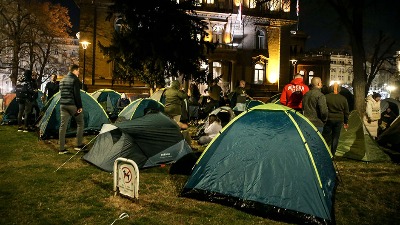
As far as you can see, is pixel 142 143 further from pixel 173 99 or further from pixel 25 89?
pixel 25 89

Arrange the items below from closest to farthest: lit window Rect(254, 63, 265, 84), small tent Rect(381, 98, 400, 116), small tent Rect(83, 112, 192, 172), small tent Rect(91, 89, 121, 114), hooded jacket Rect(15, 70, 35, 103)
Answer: small tent Rect(83, 112, 192, 172)
hooded jacket Rect(15, 70, 35, 103)
small tent Rect(381, 98, 400, 116)
small tent Rect(91, 89, 121, 114)
lit window Rect(254, 63, 265, 84)

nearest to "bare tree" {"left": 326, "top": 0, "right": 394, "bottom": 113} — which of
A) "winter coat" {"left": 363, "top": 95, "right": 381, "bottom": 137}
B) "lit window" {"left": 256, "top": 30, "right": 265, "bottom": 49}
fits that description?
"winter coat" {"left": 363, "top": 95, "right": 381, "bottom": 137}

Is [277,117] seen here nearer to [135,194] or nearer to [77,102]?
[135,194]

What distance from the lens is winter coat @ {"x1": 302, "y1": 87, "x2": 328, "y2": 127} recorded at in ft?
27.0

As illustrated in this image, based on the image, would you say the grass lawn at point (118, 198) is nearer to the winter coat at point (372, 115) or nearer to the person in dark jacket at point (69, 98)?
the person in dark jacket at point (69, 98)

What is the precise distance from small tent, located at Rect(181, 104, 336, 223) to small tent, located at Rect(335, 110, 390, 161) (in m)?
4.05

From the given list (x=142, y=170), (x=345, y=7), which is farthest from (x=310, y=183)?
(x=345, y=7)

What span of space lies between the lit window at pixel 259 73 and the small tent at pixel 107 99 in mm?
22258

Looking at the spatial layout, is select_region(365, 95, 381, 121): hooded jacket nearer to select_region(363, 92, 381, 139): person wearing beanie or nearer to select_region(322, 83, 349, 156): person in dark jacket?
select_region(363, 92, 381, 139): person wearing beanie

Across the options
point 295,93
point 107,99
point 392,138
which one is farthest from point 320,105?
point 107,99

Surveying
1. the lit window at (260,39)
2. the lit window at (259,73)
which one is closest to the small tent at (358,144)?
the lit window at (259,73)

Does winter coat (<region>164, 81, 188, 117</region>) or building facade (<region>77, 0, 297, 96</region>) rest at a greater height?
building facade (<region>77, 0, 297, 96</region>)

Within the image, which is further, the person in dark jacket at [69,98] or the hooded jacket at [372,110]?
the hooded jacket at [372,110]

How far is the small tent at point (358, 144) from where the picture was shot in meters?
9.88
